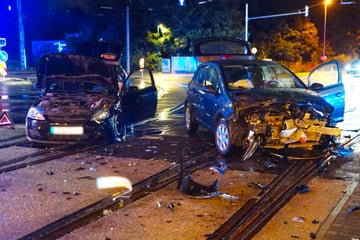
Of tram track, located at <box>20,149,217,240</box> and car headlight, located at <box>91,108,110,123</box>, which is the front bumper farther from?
tram track, located at <box>20,149,217,240</box>

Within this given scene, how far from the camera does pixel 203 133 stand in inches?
444

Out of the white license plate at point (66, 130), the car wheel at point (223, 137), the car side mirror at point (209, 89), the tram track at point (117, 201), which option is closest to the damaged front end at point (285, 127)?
the car wheel at point (223, 137)

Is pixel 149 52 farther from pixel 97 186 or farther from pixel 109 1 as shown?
pixel 97 186

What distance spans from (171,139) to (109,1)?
161 feet

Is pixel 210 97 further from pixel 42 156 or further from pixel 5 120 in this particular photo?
pixel 5 120

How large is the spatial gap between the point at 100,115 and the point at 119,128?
2.38 ft

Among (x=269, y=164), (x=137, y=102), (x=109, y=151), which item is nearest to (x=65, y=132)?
(x=109, y=151)

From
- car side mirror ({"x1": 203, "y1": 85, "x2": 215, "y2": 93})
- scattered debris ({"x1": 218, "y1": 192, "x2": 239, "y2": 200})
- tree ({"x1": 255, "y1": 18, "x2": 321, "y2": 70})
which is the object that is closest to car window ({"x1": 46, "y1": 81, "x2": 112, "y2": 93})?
car side mirror ({"x1": 203, "y1": 85, "x2": 215, "y2": 93})

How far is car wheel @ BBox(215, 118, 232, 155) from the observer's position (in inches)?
335

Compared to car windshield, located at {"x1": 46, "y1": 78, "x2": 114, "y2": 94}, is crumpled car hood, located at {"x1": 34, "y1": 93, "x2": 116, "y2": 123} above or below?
below

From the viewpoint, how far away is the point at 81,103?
31.7 ft

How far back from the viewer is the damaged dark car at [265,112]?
26.6 feet

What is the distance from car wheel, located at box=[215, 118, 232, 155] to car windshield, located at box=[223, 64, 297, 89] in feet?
2.49

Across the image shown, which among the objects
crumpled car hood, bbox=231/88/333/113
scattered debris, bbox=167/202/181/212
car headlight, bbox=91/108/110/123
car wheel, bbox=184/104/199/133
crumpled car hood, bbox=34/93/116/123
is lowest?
scattered debris, bbox=167/202/181/212
